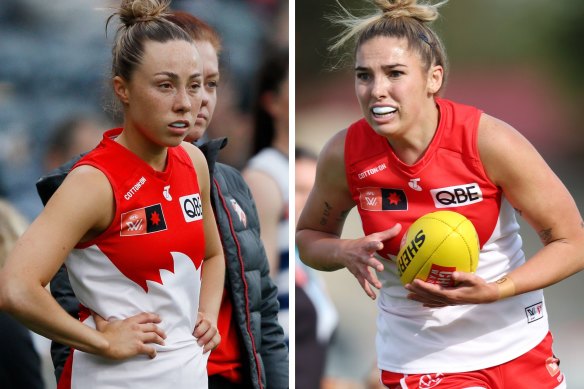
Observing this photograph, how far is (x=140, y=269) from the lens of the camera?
308 cm

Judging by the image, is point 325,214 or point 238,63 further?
point 238,63

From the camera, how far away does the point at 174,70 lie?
3176 millimetres

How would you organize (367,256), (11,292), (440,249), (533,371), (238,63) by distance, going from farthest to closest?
1. (238,63)
2. (533,371)
3. (367,256)
4. (440,249)
5. (11,292)

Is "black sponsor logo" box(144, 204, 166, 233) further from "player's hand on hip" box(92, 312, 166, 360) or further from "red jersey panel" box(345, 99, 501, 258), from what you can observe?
"red jersey panel" box(345, 99, 501, 258)

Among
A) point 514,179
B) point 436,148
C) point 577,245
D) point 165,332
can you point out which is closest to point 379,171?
point 436,148

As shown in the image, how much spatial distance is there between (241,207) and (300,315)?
1429 mm

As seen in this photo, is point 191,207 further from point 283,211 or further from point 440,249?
point 283,211

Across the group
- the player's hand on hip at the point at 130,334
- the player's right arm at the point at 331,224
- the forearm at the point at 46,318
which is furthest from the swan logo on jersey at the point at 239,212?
the forearm at the point at 46,318

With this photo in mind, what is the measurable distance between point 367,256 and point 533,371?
0.74 m

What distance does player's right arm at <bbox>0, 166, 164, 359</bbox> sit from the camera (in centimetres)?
286

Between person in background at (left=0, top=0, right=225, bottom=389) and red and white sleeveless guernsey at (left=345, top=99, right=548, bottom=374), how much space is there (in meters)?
0.75

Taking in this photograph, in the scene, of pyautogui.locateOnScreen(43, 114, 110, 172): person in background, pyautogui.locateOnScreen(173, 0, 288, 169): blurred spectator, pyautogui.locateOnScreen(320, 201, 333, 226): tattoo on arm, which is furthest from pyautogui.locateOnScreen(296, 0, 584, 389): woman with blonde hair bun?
pyautogui.locateOnScreen(43, 114, 110, 172): person in background

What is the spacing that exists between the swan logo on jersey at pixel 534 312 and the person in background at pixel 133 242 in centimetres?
119

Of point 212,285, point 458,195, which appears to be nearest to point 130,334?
point 212,285
